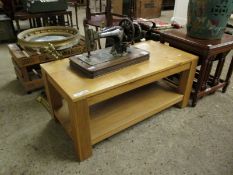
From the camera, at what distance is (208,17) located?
144 centimetres

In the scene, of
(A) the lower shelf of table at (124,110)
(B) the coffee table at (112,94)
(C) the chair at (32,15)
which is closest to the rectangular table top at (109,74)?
(B) the coffee table at (112,94)

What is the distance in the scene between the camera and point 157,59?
142 cm

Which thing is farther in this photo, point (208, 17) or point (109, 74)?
point (208, 17)

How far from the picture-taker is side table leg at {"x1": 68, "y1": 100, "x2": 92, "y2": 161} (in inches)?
41.1

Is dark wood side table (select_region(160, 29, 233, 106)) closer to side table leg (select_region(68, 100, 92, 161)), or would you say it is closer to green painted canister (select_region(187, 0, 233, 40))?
green painted canister (select_region(187, 0, 233, 40))

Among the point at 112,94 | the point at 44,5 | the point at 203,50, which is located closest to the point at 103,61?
the point at 112,94

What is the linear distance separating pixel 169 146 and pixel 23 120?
3.56ft

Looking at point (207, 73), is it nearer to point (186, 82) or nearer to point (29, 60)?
point (186, 82)

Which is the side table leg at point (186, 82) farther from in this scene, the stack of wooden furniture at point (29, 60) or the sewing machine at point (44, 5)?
the sewing machine at point (44, 5)

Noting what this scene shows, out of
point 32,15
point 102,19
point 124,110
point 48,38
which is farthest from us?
point 32,15

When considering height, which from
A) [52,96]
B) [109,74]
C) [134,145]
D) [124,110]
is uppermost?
[109,74]

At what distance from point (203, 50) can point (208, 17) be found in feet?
0.76

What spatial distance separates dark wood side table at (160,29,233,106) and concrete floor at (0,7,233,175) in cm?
16

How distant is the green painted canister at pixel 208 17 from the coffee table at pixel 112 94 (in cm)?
21
